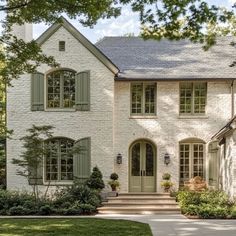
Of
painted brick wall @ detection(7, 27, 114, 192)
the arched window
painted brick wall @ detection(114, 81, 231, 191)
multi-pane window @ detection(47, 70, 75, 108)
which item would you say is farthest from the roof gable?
the arched window

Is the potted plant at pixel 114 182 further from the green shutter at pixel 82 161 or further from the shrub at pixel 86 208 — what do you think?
the shrub at pixel 86 208

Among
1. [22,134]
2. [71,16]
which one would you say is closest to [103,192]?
[22,134]

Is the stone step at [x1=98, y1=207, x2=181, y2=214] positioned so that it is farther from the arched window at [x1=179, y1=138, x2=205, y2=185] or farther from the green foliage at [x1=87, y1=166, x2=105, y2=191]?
the arched window at [x1=179, y1=138, x2=205, y2=185]

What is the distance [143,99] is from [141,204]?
5.22 meters

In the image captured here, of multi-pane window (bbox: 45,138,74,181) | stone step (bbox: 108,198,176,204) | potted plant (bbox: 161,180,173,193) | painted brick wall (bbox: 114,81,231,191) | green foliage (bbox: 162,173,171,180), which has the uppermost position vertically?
painted brick wall (bbox: 114,81,231,191)

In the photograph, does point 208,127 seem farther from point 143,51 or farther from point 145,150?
point 143,51

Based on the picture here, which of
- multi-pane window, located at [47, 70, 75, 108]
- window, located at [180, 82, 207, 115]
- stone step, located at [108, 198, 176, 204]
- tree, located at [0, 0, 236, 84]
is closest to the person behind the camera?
tree, located at [0, 0, 236, 84]

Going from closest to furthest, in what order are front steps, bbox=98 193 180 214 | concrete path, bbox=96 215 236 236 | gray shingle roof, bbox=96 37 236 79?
concrete path, bbox=96 215 236 236 < front steps, bbox=98 193 180 214 < gray shingle roof, bbox=96 37 236 79

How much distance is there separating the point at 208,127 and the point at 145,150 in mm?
3034

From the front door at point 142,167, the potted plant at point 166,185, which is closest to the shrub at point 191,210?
the potted plant at point 166,185

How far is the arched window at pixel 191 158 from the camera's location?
71.8 ft

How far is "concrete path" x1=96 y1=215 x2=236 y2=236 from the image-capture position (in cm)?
1295

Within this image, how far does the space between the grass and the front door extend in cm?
627

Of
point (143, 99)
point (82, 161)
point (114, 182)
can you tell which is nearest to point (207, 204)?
point (114, 182)
